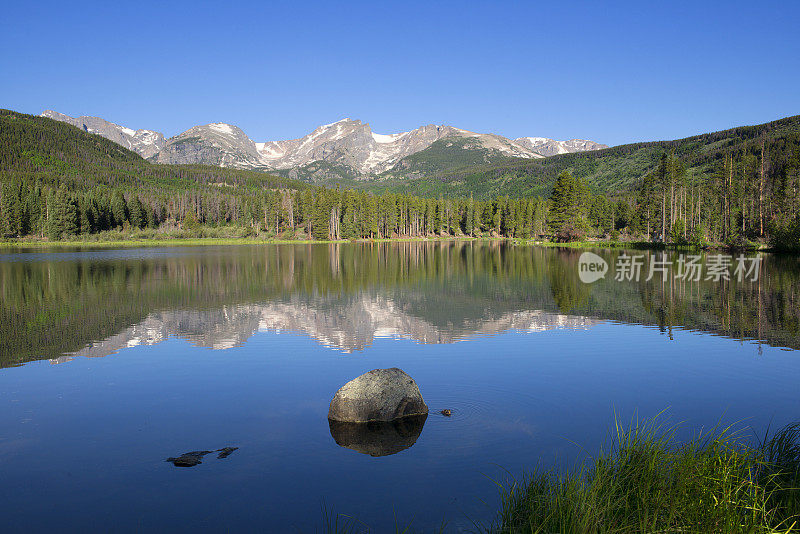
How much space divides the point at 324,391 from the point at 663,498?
9.41 m

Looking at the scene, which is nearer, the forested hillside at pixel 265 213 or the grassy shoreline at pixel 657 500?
the grassy shoreline at pixel 657 500

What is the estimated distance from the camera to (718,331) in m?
22.3

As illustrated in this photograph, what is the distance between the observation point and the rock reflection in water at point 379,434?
34.8 feet

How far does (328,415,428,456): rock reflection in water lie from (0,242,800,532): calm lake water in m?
0.11

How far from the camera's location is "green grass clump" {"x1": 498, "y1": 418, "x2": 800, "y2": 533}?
6.07 meters

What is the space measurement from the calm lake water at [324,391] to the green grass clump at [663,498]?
1.57 m

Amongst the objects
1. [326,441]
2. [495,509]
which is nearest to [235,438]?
[326,441]

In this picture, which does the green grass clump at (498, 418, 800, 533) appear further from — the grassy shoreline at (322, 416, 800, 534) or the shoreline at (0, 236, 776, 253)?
the shoreline at (0, 236, 776, 253)

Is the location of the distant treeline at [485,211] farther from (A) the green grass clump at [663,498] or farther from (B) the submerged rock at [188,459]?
(B) the submerged rock at [188,459]

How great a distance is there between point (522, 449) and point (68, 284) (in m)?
38.7

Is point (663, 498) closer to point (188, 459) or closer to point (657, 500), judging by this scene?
point (657, 500)
